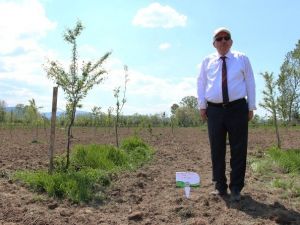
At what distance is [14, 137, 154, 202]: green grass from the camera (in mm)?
6191

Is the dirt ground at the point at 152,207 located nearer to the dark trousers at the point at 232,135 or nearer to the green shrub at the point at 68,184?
the green shrub at the point at 68,184

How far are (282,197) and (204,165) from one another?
11.9 feet

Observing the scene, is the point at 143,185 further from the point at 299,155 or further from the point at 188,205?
the point at 299,155

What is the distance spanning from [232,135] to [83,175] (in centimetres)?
249

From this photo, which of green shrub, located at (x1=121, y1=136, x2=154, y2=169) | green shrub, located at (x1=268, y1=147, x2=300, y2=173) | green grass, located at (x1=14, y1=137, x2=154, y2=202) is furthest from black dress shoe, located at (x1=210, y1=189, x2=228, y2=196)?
green shrub, located at (x1=121, y1=136, x2=154, y2=169)

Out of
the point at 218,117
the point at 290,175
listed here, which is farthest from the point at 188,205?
the point at 290,175

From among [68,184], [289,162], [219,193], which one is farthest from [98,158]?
[289,162]

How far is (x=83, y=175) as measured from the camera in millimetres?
6945

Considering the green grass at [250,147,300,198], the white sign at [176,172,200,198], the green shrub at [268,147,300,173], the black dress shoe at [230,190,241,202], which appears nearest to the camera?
the black dress shoe at [230,190,241,202]

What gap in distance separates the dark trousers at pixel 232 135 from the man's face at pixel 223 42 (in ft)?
2.24

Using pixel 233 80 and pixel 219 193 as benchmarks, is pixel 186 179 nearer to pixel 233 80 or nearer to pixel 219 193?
pixel 219 193

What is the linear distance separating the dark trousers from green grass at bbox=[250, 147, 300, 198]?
997 mm

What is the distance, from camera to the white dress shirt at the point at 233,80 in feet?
18.3

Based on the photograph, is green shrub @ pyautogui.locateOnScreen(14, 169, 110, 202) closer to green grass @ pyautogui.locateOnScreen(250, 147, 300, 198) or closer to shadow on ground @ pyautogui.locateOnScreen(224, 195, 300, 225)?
shadow on ground @ pyautogui.locateOnScreen(224, 195, 300, 225)
